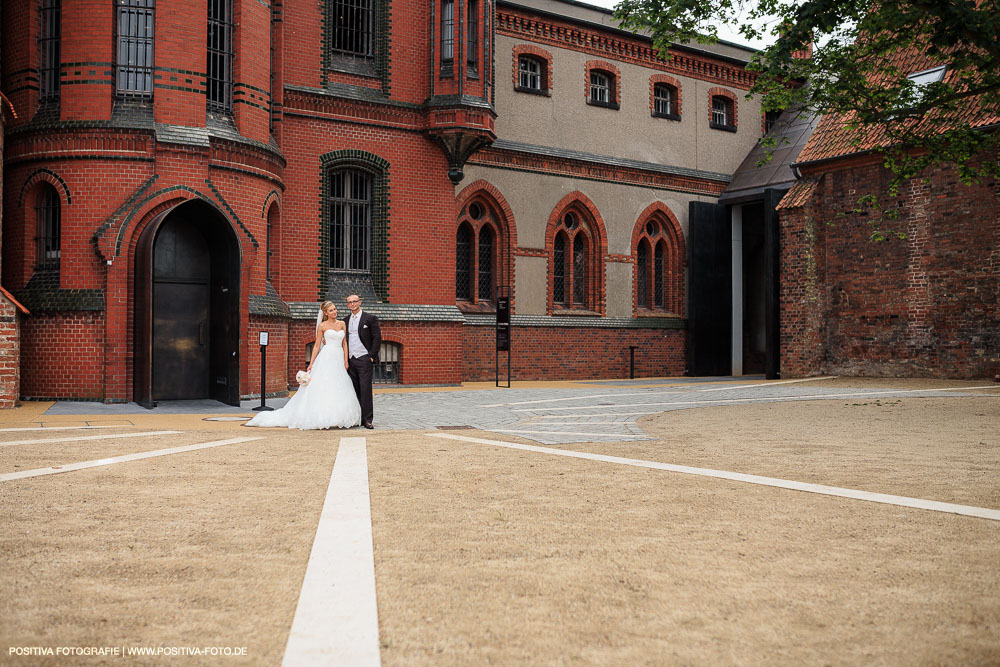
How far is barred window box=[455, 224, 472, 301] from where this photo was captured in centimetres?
2170

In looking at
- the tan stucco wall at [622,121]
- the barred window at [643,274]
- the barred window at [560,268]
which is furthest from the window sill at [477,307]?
the barred window at [643,274]

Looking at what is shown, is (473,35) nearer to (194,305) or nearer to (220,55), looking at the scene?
(220,55)

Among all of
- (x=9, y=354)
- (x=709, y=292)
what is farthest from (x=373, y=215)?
(x=709, y=292)

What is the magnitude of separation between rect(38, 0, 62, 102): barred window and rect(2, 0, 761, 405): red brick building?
0.14 ft

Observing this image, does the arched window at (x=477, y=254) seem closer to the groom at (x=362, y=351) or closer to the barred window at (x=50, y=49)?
the barred window at (x=50, y=49)

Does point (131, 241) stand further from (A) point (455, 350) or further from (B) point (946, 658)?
(B) point (946, 658)

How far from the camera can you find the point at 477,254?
851 inches

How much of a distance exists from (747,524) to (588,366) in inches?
726

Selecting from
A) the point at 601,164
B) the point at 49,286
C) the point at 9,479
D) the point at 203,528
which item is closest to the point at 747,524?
the point at 203,528

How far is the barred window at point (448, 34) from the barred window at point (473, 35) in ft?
1.53

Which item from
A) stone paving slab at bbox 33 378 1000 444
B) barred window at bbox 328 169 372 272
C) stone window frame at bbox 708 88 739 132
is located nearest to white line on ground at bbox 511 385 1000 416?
stone paving slab at bbox 33 378 1000 444

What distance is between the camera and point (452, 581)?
3641 mm

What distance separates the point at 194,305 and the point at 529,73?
12104 millimetres

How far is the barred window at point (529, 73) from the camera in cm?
2236
